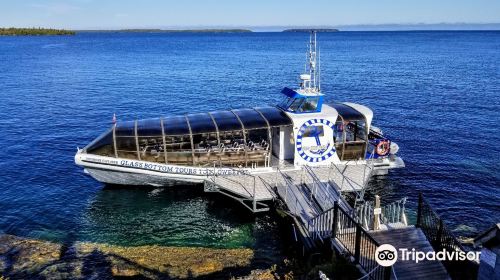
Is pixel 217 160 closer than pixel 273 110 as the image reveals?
Yes

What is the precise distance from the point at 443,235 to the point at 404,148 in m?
22.7

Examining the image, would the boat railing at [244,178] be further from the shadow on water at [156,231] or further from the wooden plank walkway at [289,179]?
the shadow on water at [156,231]

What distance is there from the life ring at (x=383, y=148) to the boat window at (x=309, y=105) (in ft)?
16.2

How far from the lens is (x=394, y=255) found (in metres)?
13.0

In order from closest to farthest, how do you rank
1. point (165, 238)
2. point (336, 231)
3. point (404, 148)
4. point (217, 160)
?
1. point (336, 231)
2. point (165, 238)
3. point (217, 160)
4. point (404, 148)

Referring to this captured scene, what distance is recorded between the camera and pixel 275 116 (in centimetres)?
2705

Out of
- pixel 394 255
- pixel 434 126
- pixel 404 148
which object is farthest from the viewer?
pixel 434 126

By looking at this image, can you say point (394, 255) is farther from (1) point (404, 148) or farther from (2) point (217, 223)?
(1) point (404, 148)

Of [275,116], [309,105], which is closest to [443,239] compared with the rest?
[309,105]

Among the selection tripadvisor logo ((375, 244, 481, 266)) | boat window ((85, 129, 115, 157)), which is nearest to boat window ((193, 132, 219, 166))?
boat window ((85, 129, 115, 157))

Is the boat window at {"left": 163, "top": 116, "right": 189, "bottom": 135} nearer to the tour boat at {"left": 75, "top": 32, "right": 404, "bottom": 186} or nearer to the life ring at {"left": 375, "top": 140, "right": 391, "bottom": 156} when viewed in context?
the tour boat at {"left": 75, "top": 32, "right": 404, "bottom": 186}

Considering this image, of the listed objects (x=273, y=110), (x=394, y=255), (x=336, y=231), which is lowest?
(x=336, y=231)

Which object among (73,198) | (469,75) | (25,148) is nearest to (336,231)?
(73,198)

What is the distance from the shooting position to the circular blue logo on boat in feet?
86.7
